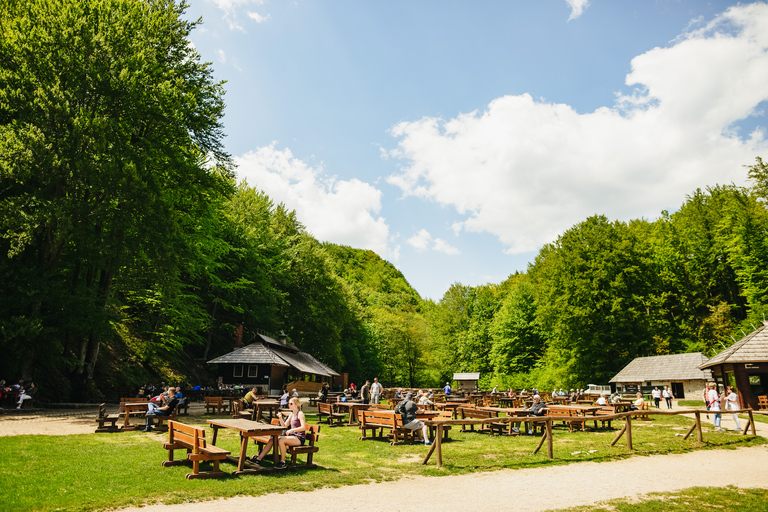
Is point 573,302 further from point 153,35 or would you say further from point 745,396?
point 153,35

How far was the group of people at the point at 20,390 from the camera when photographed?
17891 mm

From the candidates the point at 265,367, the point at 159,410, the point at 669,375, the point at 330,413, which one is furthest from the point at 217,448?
the point at 669,375

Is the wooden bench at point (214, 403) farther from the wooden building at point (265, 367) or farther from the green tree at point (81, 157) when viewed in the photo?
the wooden building at point (265, 367)

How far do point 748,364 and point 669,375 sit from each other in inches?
360

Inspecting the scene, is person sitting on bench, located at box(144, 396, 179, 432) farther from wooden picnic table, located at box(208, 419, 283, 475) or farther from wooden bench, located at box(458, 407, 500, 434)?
wooden bench, located at box(458, 407, 500, 434)

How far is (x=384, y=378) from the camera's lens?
69875 mm

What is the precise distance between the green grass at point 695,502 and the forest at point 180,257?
19102 mm

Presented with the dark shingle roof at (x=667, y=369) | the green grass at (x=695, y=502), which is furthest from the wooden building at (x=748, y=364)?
the green grass at (x=695, y=502)

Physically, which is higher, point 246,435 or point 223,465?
point 246,435

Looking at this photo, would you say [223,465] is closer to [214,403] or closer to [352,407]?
[352,407]

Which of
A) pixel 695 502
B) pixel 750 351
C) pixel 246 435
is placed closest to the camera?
pixel 695 502

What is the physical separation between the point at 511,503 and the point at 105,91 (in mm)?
21361

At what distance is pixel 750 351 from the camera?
24.4 metres

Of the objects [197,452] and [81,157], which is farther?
[81,157]
